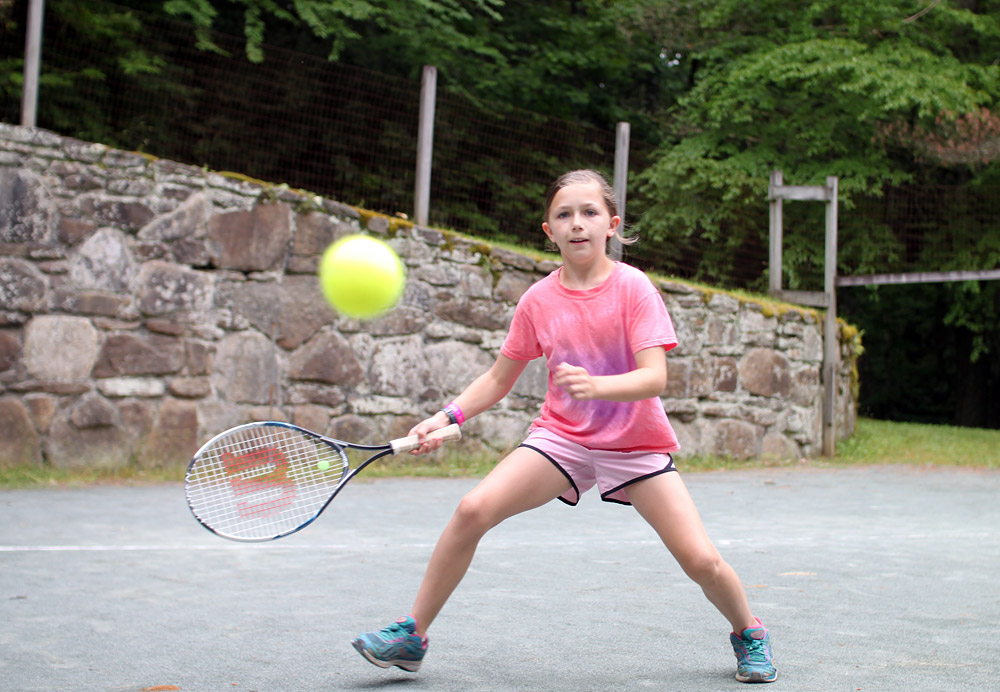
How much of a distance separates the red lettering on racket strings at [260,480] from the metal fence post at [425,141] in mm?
6087

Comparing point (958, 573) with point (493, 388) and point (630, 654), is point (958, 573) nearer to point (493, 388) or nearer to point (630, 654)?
point (630, 654)

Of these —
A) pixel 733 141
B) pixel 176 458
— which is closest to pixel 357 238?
pixel 176 458

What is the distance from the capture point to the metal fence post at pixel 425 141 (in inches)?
365

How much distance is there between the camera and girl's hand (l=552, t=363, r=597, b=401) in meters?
2.65

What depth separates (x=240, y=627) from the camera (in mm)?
3582

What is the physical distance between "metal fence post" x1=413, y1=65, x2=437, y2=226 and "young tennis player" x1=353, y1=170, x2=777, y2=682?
623cm

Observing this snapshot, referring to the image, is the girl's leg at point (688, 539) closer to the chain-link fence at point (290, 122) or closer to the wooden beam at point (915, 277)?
the chain-link fence at point (290, 122)

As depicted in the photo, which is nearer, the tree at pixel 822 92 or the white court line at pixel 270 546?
the white court line at pixel 270 546

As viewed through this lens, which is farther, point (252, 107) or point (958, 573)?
point (252, 107)

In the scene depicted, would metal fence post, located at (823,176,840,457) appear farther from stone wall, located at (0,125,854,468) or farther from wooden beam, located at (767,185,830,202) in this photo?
stone wall, located at (0,125,854,468)

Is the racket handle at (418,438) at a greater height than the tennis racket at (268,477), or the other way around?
the racket handle at (418,438)

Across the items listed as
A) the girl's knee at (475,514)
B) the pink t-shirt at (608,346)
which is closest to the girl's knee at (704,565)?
the pink t-shirt at (608,346)

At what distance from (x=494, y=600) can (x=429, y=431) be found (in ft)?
4.01

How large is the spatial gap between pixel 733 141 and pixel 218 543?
514 inches
